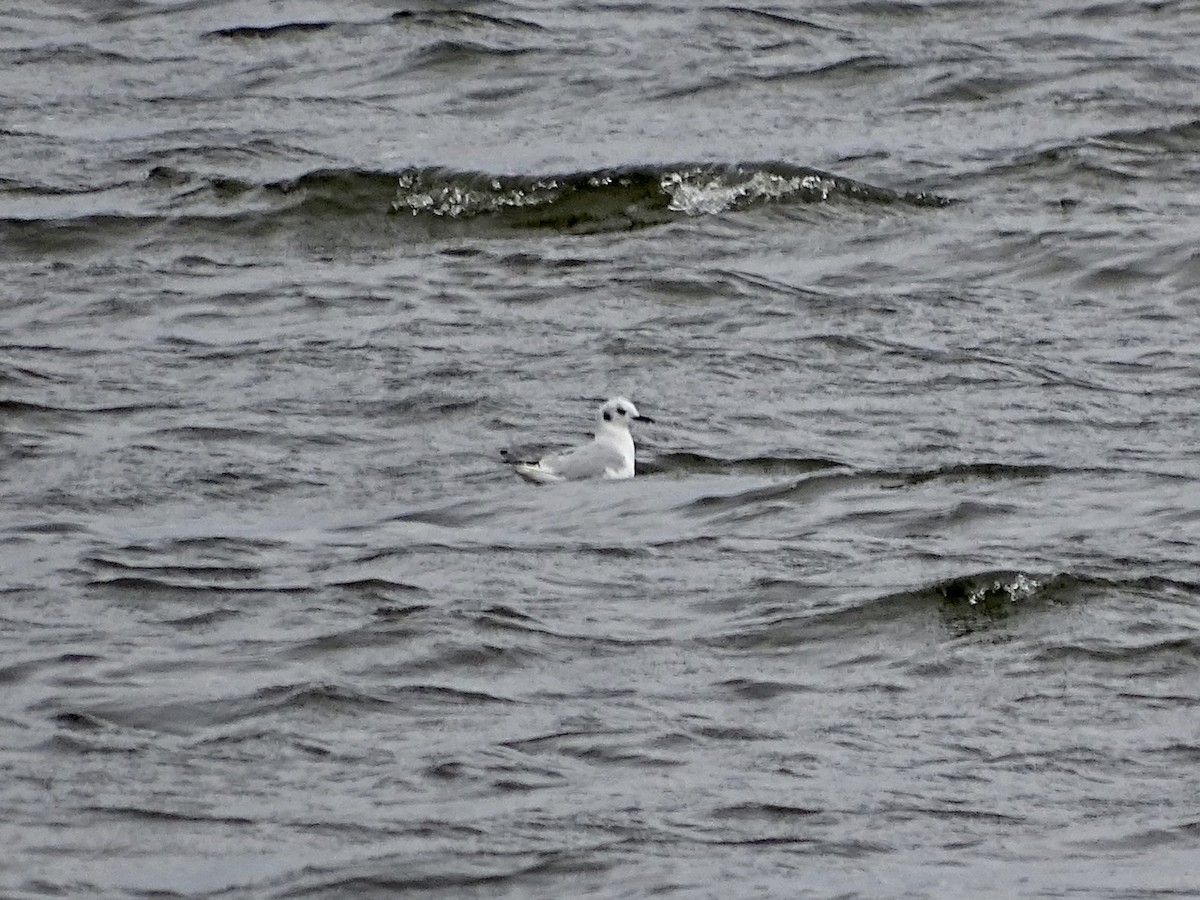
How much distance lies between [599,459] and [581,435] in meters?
0.69

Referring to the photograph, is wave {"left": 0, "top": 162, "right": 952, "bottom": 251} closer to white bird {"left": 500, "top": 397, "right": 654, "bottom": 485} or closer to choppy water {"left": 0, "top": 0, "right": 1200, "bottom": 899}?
choppy water {"left": 0, "top": 0, "right": 1200, "bottom": 899}

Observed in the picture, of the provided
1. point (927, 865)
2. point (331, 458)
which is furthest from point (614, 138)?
point (927, 865)

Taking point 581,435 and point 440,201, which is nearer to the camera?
point 581,435

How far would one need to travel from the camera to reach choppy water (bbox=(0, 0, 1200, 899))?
707cm

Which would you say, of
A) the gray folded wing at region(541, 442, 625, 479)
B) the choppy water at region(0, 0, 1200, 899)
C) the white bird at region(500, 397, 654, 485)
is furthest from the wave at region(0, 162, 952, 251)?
the gray folded wing at region(541, 442, 625, 479)

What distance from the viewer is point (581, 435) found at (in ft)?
37.0

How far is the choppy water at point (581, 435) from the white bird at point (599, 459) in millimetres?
180

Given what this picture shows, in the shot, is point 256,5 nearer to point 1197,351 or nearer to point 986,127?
point 986,127

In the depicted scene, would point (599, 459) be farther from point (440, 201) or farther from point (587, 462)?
point (440, 201)

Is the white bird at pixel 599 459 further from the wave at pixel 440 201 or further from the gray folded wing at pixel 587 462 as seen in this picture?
the wave at pixel 440 201

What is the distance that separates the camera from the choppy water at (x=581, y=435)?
23.2 ft

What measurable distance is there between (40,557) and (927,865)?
3799 mm

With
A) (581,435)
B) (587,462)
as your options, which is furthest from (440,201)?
(587,462)

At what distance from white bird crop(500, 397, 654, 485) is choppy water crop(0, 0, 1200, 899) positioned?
180 millimetres
